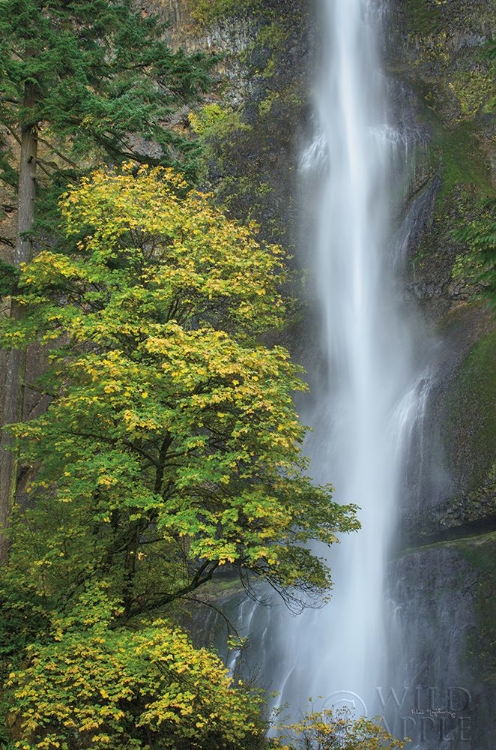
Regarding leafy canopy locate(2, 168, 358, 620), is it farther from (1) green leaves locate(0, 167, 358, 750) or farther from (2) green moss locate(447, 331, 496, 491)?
(2) green moss locate(447, 331, 496, 491)

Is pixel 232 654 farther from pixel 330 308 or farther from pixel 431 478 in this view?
pixel 330 308

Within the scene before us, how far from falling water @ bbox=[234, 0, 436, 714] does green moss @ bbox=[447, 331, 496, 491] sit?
3.72 feet

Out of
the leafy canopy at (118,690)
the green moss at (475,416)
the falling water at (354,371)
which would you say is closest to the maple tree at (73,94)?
the leafy canopy at (118,690)

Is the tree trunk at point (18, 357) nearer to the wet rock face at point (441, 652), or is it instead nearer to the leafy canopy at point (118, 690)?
the leafy canopy at point (118, 690)

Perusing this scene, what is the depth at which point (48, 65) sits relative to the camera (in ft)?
40.7

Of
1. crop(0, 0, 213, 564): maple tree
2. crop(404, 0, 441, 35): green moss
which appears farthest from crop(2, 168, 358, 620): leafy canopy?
crop(404, 0, 441, 35): green moss

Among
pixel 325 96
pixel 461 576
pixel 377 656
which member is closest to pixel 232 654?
pixel 377 656

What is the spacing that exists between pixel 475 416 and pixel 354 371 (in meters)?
5.51

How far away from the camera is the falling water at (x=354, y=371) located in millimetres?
16484

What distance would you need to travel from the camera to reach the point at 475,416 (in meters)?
18.6

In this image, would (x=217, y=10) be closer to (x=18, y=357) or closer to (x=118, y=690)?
(x=18, y=357)

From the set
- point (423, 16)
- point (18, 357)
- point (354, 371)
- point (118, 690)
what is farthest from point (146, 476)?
point (423, 16)

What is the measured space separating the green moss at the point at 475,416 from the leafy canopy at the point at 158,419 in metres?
8.53

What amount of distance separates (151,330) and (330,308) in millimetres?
16009
